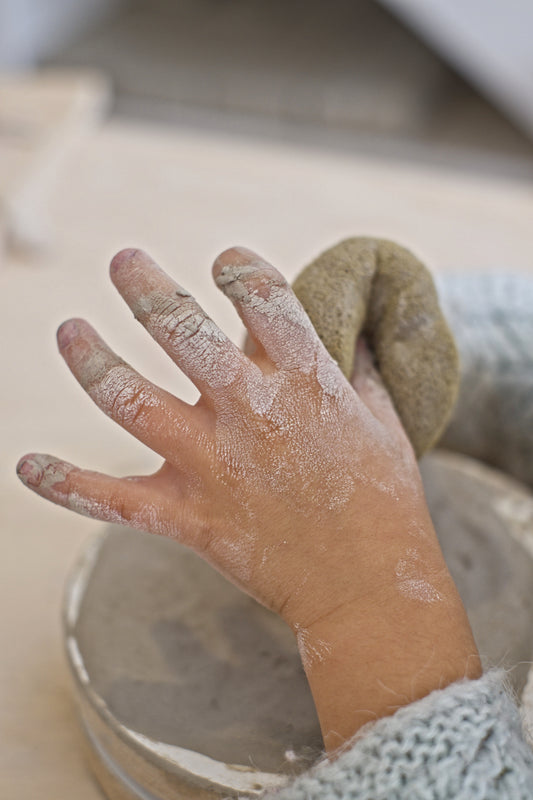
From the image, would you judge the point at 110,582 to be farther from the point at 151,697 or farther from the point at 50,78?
the point at 50,78

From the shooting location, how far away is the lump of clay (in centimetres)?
35

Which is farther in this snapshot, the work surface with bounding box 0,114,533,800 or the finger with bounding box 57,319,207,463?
the work surface with bounding box 0,114,533,800

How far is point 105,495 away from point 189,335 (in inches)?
2.9

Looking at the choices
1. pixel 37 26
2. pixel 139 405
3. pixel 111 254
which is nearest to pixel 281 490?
pixel 139 405

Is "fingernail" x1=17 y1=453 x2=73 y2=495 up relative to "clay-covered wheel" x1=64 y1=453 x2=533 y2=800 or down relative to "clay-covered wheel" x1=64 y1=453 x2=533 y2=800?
up

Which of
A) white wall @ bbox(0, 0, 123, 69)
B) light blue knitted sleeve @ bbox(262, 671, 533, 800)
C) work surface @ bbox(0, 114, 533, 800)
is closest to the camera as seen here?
light blue knitted sleeve @ bbox(262, 671, 533, 800)

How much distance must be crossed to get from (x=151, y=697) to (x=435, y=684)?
0.44ft

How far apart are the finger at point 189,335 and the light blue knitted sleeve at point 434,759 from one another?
14cm

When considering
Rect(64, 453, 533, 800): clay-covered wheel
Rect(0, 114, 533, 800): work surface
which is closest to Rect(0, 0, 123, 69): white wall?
Rect(0, 114, 533, 800): work surface

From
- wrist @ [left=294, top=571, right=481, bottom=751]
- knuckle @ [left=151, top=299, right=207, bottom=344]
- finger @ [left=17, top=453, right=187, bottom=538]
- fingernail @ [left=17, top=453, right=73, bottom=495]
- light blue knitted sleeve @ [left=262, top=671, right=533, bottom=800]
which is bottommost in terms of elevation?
light blue knitted sleeve @ [left=262, top=671, right=533, bottom=800]

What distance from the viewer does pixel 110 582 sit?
40cm

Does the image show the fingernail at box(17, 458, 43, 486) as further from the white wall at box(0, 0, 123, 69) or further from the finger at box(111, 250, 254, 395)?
the white wall at box(0, 0, 123, 69)

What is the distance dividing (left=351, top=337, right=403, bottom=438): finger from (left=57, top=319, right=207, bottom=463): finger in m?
0.09

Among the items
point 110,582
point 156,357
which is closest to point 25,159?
point 156,357
